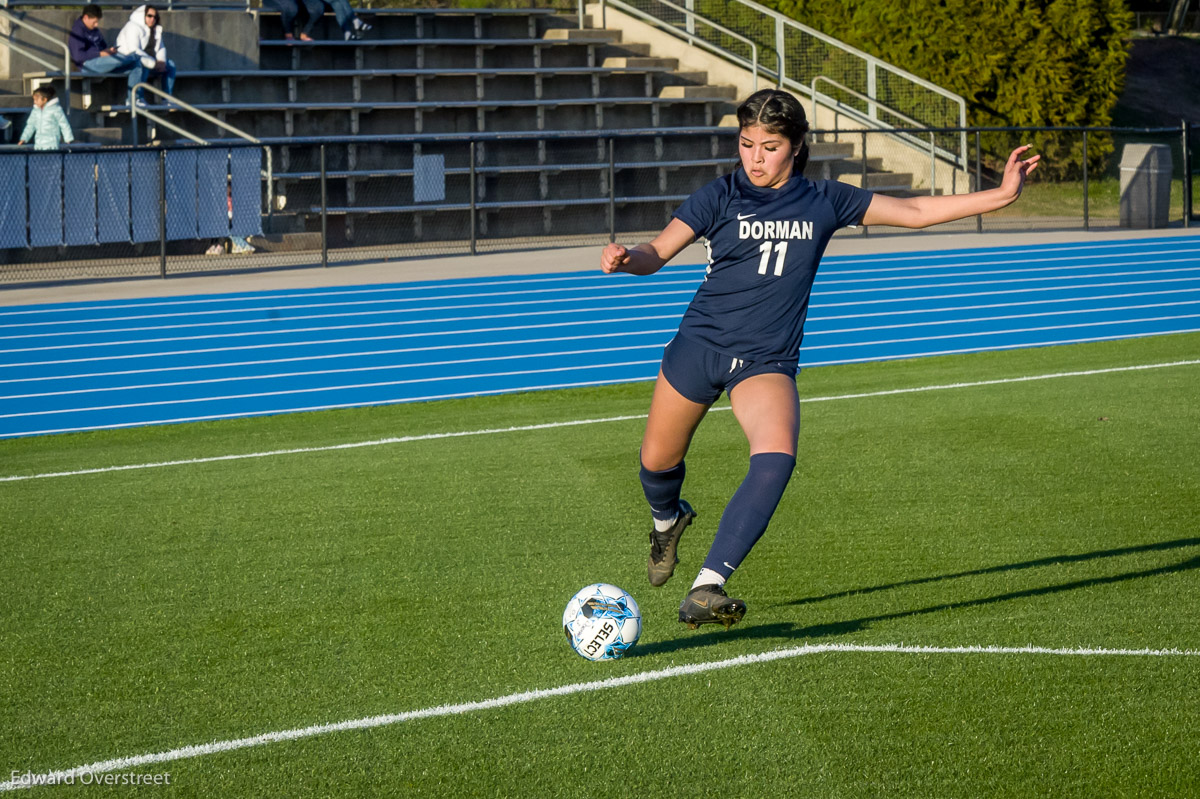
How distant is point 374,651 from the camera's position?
5180 millimetres

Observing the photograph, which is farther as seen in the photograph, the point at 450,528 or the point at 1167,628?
the point at 450,528

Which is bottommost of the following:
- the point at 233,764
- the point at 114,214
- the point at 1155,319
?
the point at 233,764

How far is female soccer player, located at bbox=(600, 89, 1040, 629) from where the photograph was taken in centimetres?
501

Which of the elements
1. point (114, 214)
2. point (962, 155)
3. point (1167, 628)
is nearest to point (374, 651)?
point (1167, 628)

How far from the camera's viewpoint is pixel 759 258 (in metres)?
5.14

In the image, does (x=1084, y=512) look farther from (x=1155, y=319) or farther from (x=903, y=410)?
(x=1155, y=319)

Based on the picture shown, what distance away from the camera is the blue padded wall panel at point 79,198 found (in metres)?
17.5

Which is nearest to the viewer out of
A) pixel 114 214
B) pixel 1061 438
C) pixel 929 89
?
pixel 1061 438

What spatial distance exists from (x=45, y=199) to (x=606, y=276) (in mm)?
7100

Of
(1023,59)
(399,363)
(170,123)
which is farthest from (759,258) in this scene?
(1023,59)

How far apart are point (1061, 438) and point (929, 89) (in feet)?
59.6

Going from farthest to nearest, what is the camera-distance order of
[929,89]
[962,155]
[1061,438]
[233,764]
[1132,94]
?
1. [1132,94]
2. [929,89]
3. [962,155]
4. [1061,438]
5. [233,764]

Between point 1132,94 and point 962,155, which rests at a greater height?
point 1132,94

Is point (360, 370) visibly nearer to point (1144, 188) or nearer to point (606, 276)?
point (606, 276)
